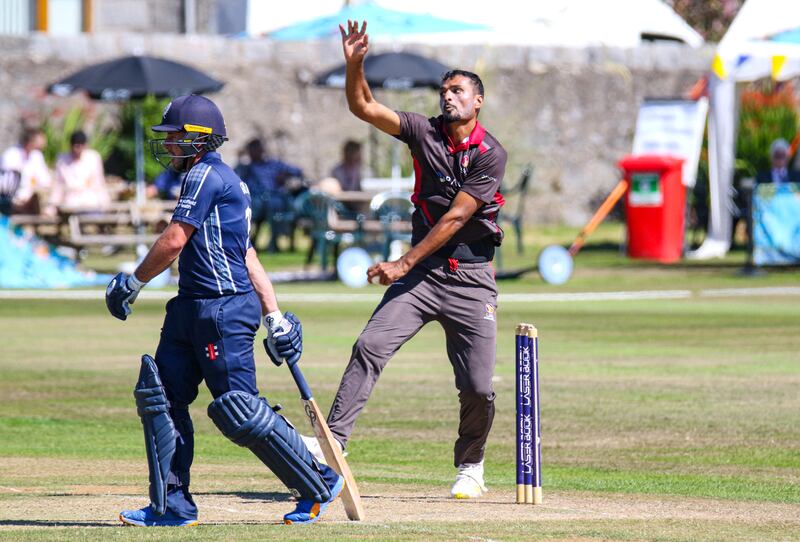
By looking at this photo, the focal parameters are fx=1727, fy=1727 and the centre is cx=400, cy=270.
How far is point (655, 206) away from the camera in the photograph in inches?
942

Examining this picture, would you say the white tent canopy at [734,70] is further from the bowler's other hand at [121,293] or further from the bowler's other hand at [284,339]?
the bowler's other hand at [121,293]

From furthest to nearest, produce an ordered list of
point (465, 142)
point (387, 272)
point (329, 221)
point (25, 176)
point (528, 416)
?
point (25, 176)
point (329, 221)
point (465, 142)
point (387, 272)
point (528, 416)

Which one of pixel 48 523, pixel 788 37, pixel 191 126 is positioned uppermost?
pixel 788 37

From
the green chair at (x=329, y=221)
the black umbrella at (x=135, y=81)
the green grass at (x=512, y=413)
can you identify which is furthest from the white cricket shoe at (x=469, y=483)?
the black umbrella at (x=135, y=81)

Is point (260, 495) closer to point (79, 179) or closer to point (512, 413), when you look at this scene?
point (512, 413)

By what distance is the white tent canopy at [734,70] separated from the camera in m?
23.6

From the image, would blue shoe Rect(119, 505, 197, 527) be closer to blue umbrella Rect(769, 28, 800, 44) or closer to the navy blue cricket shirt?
the navy blue cricket shirt

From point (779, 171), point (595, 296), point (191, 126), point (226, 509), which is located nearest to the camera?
point (191, 126)

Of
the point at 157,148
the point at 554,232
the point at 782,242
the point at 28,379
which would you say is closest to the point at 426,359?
the point at 28,379

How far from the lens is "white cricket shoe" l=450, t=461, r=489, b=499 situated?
8047mm

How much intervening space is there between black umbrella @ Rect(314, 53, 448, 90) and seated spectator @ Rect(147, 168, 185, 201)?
9.25 ft

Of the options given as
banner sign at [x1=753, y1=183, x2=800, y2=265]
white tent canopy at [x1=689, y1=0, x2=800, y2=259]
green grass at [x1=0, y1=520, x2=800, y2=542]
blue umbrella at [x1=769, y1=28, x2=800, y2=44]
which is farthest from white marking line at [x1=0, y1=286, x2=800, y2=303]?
green grass at [x1=0, y1=520, x2=800, y2=542]

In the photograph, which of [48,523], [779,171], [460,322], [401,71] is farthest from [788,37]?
[48,523]

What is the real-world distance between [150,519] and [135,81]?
682 inches
